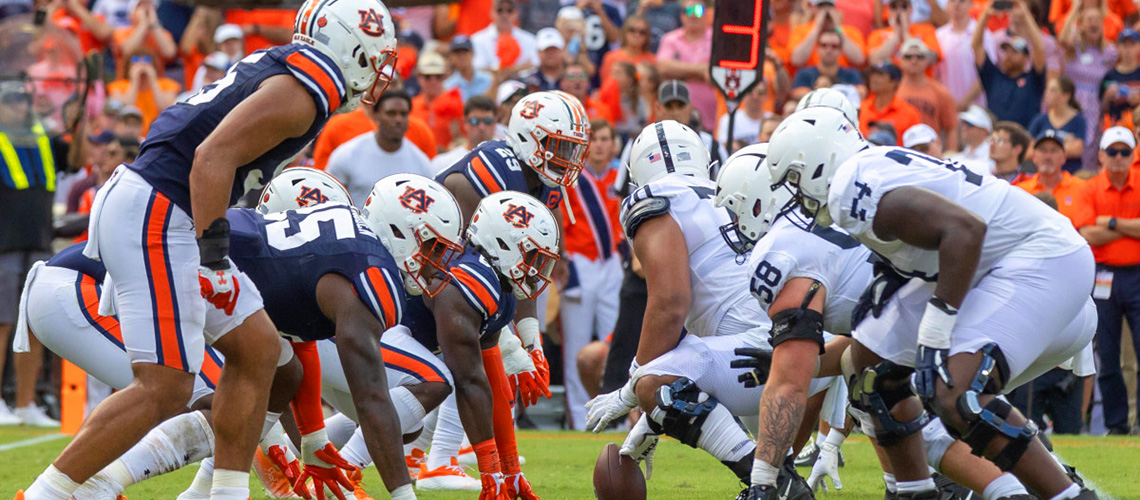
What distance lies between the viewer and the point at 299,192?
648cm

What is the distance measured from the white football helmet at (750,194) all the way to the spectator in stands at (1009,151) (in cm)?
484

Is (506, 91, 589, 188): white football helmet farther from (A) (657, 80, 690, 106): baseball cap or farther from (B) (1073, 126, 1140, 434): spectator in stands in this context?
(B) (1073, 126, 1140, 434): spectator in stands

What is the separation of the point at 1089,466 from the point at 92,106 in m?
9.18

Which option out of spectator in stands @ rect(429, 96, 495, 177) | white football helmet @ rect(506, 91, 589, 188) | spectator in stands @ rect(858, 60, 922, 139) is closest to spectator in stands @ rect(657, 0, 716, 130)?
spectator in stands @ rect(858, 60, 922, 139)

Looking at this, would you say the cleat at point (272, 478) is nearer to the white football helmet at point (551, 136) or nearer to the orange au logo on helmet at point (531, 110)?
the white football helmet at point (551, 136)

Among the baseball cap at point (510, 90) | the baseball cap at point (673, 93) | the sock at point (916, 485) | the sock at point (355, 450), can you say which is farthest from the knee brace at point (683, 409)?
the baseball cap at point (673, 93)

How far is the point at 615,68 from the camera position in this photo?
11.8 metres

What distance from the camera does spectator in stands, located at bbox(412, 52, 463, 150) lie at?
1178 centimetres

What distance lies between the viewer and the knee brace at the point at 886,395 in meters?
4.68

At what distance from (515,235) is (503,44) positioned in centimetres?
709

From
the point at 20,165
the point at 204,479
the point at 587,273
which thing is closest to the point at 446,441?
the point at 204,479

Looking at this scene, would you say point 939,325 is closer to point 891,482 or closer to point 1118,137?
point 891,482

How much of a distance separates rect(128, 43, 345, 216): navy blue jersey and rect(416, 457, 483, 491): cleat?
Result: 2.28 metres

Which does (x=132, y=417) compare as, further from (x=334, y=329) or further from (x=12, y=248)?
(x=12, y=248)
